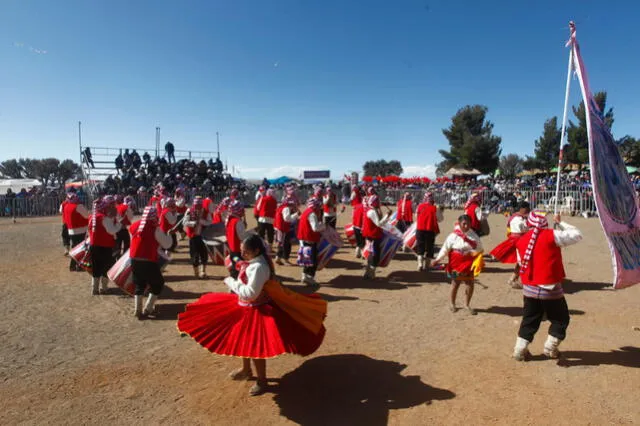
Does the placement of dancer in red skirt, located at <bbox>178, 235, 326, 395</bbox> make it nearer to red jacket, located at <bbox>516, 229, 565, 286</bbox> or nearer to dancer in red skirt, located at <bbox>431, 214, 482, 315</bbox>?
red jacket, located at <bbox>516, 229, 565, 286</bbox>

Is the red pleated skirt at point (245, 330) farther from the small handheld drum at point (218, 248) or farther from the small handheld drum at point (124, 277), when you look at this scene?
the small handheld drum at point (218, 248)

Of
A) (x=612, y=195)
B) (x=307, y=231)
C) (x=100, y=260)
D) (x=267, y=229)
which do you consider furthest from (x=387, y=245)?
(x=100, y=260)

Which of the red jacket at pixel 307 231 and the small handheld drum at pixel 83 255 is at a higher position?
the red jacket at pixel 307 231

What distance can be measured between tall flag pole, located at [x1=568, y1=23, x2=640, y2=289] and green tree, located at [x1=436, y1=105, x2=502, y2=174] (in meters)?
43.6

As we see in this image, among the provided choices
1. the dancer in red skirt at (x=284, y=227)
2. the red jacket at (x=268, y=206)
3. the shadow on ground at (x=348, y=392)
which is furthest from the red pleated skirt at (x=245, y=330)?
the red jacket at (x=268, y=206)

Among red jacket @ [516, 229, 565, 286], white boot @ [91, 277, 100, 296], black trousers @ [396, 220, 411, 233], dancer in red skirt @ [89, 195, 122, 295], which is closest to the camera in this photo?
red jacket @ [516, 229, 565, 286]

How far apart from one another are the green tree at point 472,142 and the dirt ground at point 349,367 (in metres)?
40.5

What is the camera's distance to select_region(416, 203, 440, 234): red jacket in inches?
372

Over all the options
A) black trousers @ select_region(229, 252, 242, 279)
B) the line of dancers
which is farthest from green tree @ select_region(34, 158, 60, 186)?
black trousers @ select_region(229, 252, 242, 279)

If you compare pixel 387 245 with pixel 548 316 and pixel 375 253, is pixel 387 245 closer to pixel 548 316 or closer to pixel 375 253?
pixel 375 253

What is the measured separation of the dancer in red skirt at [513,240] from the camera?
6129 mm

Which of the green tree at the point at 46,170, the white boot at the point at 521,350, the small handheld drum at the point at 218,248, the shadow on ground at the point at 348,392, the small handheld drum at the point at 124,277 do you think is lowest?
the shadow on ground at the point at 348,392

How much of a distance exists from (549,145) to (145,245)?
45.7 metres


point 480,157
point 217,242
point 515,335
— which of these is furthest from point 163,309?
point 480,157
